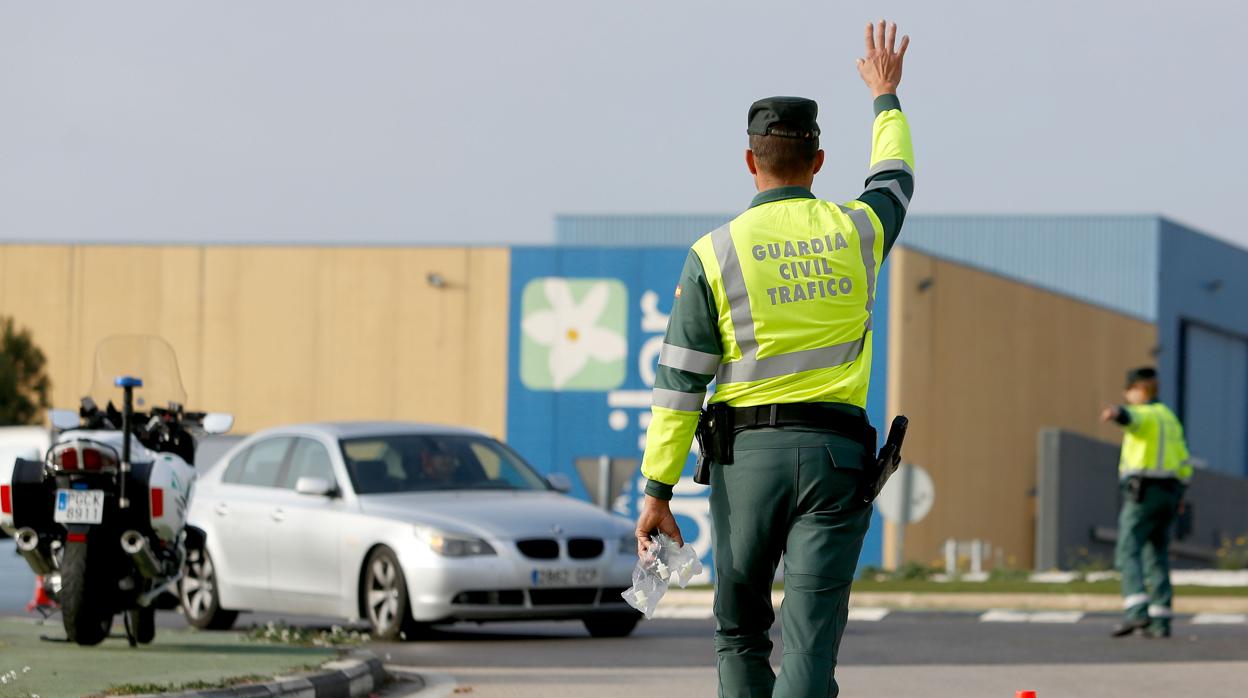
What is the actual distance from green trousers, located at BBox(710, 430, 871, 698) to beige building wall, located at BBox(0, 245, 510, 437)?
105 feet

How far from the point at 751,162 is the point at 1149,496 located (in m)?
9.86

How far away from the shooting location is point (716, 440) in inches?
252

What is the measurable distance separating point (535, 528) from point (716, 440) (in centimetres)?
846

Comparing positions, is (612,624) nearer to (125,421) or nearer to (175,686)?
(125,421)

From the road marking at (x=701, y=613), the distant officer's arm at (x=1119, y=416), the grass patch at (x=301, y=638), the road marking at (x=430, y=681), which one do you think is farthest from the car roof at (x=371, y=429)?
the distant officer's arm at (x=1119, y=416)

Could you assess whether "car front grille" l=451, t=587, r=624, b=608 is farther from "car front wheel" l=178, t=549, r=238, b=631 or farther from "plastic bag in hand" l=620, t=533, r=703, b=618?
"plastic bag in hand" l=620, t=533, r=703, b=618

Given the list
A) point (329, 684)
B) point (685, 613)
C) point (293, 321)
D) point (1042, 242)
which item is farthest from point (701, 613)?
point (1042, 242)

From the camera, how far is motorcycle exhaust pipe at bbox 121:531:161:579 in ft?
37.9

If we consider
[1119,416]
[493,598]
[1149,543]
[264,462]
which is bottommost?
[493,598]

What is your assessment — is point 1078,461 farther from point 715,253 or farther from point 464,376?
point 715,253

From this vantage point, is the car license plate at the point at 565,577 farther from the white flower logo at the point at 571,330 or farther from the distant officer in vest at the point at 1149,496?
the white flower logo at the point at 571,330

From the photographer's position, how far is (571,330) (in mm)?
38344

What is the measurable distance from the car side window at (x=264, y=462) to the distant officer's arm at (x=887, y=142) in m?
10.1

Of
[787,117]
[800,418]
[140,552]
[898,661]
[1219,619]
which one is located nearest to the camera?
[800,418]
